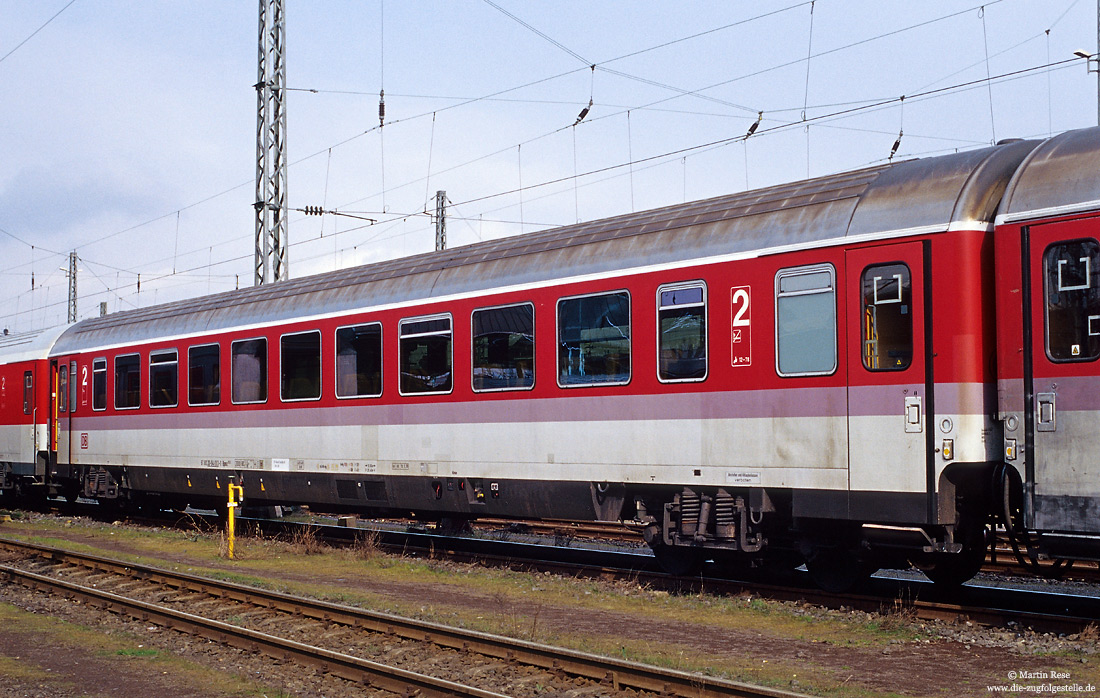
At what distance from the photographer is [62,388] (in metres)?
23.2

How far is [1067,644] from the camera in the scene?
28.5 ft

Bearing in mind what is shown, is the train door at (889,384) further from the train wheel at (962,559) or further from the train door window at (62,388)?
the train door window at (62,388)

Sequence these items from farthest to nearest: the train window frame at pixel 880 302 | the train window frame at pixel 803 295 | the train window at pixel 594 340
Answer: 1. the train window at pixel 594 340
2. the train window frame at pixel 803 295
3. the train window frame at pixel 880 302

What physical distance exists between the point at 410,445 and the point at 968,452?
783 cm

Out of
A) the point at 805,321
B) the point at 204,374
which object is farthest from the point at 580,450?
the point at 204,374

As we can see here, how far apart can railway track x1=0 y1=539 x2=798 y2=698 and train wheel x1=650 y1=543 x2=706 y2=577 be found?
3.64m

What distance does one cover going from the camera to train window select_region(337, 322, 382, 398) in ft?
50.2

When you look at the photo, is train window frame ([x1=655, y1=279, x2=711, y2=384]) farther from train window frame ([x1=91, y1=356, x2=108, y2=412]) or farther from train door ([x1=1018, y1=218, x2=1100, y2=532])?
train window frame ([x1=91, y1=356, x2=108, y2=412])

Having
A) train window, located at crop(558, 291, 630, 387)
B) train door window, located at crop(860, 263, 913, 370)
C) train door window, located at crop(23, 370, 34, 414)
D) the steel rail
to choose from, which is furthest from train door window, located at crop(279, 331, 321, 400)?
train door window, located at crop(23, 370, 34, 414)

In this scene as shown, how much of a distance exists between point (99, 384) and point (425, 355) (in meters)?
10.6

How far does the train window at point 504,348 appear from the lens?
1304 cm

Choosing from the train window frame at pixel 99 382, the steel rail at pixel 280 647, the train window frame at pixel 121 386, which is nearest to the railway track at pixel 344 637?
the steel rail at pixel 280 647

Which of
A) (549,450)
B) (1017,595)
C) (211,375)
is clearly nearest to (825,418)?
(1017,595)

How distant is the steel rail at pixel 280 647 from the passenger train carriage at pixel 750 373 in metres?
4.14
